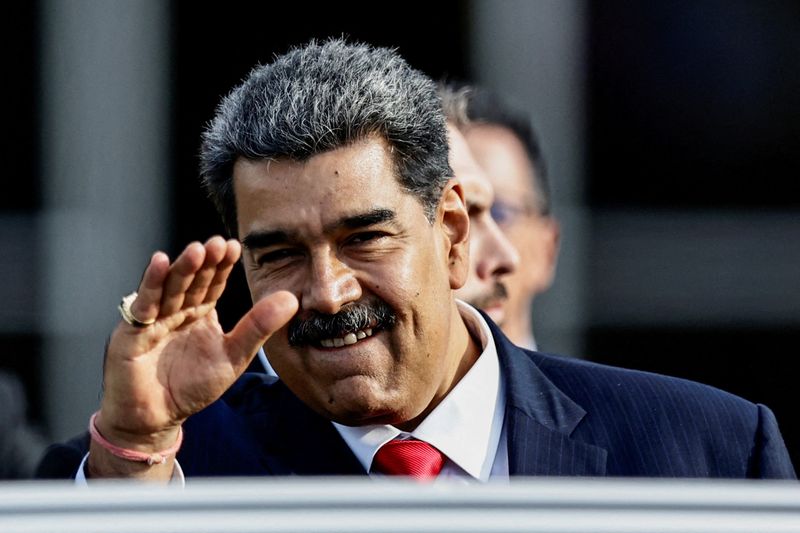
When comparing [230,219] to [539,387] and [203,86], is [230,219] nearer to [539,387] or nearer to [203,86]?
[539,387]

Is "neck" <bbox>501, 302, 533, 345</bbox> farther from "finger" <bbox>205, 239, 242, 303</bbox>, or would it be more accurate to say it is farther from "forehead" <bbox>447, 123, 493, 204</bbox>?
"finger" <bbox>205, 239, 242, 303</bbox>

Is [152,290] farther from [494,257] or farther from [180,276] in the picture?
[494,257]

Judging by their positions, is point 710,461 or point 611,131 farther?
point 611,131

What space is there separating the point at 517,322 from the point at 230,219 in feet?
4.43

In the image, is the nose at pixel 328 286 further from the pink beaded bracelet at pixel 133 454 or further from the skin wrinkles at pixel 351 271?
the pink beaded bracelet at pixel 133 454

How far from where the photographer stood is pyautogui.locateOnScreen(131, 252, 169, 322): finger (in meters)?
2.38

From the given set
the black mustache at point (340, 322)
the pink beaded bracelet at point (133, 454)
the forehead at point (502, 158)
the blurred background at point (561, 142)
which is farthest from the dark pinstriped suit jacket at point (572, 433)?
the blurred background at point (561, 142)

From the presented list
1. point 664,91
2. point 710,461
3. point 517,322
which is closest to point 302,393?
point 710,461

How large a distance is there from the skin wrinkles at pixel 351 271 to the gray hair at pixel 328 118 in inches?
1.4

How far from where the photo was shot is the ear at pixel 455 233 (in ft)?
9.96

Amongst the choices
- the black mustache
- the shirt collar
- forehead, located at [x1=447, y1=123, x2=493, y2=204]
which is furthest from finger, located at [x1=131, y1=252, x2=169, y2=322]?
forehead, located at [x1=447, y1=123, x2=493, y2=204]

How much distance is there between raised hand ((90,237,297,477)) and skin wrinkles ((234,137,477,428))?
228 millimetres

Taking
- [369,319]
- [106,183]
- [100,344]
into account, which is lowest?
[100,344]

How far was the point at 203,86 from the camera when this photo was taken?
21.2ft
